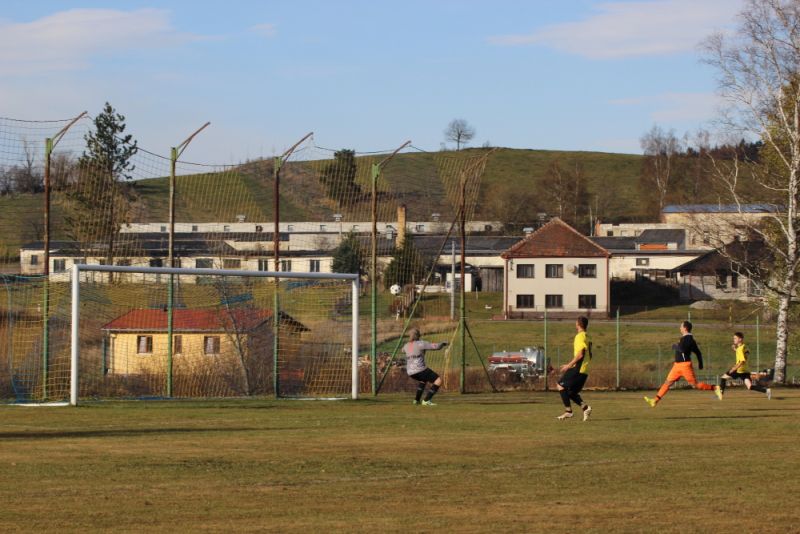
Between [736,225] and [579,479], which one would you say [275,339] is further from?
[736,225]

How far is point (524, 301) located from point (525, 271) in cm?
228

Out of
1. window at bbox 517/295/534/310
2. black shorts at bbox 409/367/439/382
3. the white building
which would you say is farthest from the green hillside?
the white building

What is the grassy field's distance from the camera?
970cm

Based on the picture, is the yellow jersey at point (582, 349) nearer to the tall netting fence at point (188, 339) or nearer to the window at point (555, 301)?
the tall netting fence at point (188, 339)

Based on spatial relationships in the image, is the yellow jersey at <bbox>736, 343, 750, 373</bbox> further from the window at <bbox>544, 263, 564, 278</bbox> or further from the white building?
the window at <bbox>544, 263, 564, 278</bbox>

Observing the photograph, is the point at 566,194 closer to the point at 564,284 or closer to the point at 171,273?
the point at 564,284

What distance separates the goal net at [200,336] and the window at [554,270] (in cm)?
6114

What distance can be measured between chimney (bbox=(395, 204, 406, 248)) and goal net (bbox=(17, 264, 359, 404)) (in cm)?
408

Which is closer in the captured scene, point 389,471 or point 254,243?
point 389,471

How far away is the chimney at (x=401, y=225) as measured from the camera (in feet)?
98.9

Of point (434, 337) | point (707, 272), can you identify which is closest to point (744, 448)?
point (434, 337)

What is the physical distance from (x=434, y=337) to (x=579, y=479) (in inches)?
770

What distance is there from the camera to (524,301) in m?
87.1

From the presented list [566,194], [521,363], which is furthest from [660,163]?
[521,363]
